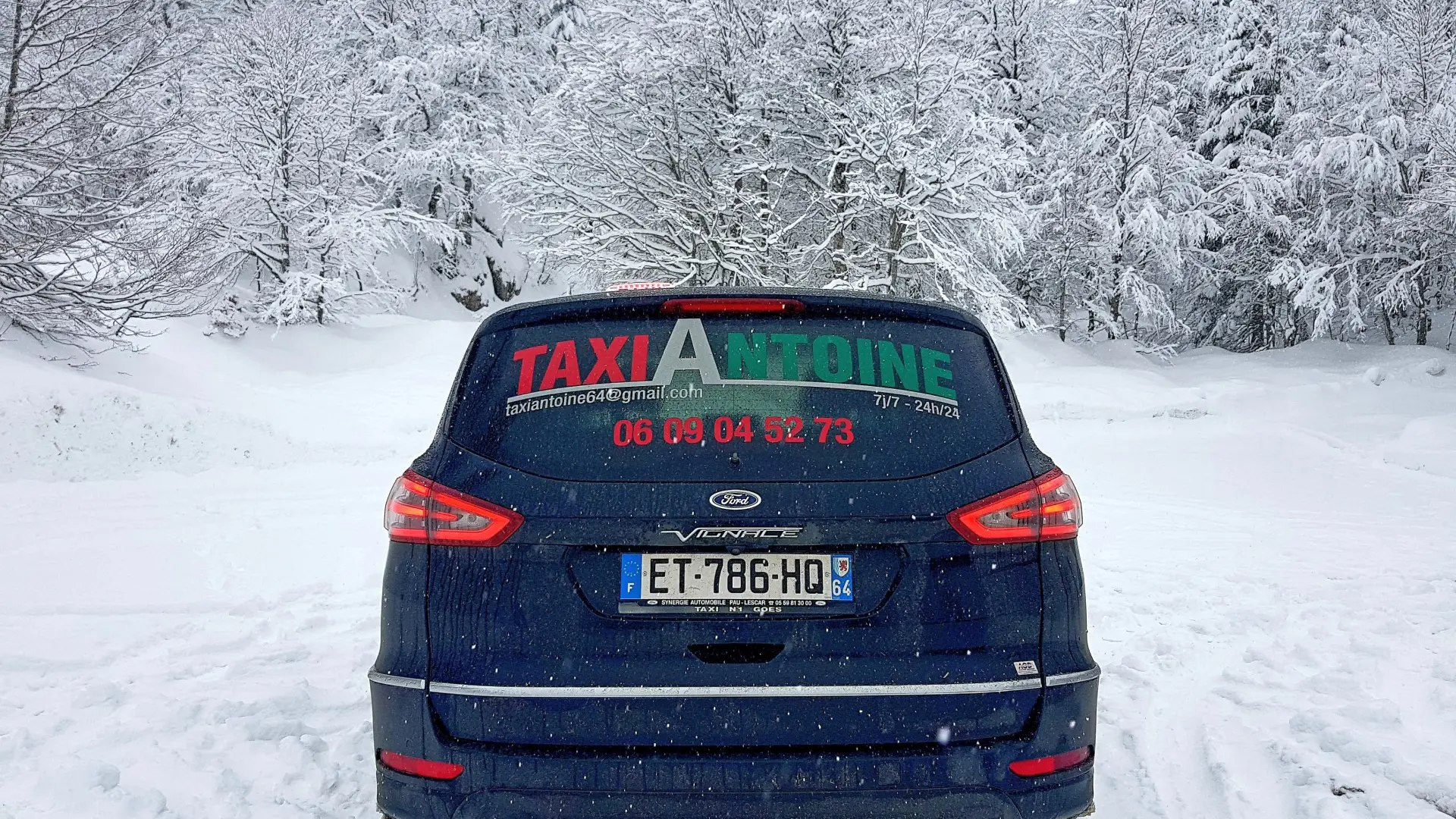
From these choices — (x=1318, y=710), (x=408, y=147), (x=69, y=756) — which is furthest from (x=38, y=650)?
(x=408, y=147)

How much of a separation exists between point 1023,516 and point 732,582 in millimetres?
736

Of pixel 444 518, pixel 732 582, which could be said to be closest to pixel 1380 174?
pixel 732 582

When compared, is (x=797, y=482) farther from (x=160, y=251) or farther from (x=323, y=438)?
(x=160, y=251)

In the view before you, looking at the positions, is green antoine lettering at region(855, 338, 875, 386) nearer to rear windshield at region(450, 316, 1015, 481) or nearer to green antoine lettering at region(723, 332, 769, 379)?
rear windshield at region(450, 316, 1015, 481)

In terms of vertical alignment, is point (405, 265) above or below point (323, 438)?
above

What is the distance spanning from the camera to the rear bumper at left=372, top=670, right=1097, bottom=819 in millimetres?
2318

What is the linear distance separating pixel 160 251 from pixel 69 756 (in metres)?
12.1

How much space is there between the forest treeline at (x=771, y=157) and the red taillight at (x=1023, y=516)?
14036 millimetres

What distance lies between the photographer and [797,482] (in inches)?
94.5

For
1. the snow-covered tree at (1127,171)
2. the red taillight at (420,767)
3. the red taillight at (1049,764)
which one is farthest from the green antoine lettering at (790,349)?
the snow-covered tree at (1127,171)

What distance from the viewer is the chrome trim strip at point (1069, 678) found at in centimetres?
245

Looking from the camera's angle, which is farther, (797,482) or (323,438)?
(323,438)

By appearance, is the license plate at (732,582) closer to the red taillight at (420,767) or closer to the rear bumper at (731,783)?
the rear bumper at (731,783)

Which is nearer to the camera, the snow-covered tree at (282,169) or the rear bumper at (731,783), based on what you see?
the rear bumper at (731,783)
